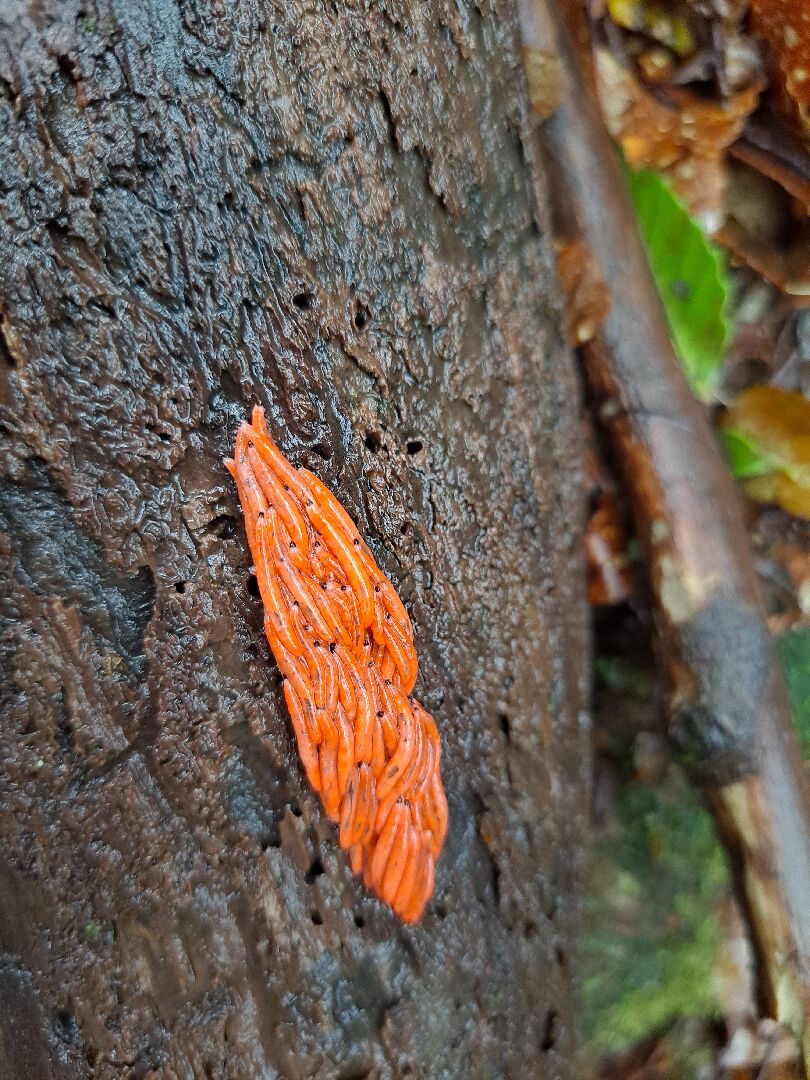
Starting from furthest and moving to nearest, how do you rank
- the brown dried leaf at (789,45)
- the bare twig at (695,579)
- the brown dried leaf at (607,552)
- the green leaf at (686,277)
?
the brown dried leaf at (607,552)
the green leaf at (686,277)
the bare twig at (695,579)
the brown dried leaf at (789,45)

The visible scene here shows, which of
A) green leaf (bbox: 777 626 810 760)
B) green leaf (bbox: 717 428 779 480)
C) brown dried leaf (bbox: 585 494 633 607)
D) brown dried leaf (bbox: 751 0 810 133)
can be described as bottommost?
green leaf (bbox: 777 626 810 760)

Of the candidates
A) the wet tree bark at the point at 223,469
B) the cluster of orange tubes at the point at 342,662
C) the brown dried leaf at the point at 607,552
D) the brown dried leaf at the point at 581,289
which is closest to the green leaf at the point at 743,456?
the brown dried leaf at the point at 607,552

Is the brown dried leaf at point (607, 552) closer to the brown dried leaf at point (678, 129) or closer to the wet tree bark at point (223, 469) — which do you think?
the wet tree bark at point (223, 469)

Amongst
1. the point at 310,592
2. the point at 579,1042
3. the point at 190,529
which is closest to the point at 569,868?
the point at 579,1042

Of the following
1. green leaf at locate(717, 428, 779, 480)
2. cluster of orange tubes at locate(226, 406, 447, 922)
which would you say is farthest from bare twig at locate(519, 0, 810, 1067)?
cluster of orange tubes at locate(226, 406, 447, 922)

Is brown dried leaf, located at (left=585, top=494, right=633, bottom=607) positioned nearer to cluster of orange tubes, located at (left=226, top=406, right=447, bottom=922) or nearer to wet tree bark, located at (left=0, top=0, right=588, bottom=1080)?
wet tree bark, located at (left=0, top=0, right=588, bottom=1080)
